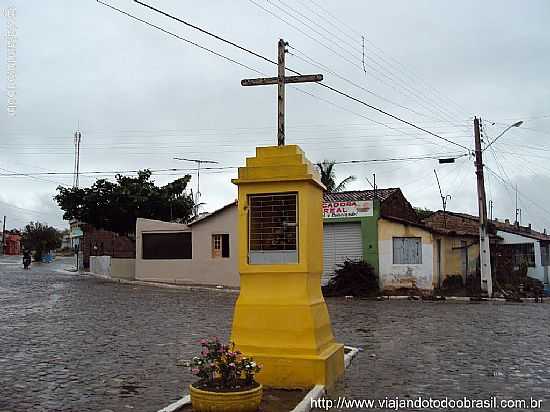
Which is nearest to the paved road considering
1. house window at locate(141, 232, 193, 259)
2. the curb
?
the curb

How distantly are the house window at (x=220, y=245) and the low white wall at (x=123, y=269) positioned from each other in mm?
6682

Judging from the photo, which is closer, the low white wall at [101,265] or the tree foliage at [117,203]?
the low white wall at [101,265]

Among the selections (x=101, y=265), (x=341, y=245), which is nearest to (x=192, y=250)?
(x=341, y=245)

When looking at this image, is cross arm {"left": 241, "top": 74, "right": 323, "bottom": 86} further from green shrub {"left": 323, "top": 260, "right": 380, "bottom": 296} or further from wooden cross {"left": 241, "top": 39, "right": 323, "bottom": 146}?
green shrub {"left": 323, "top": 260, "right": 380, "bottom": 296}

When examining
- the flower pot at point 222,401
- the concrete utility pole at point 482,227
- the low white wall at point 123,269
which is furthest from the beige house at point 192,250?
the flower pot at point 222,401

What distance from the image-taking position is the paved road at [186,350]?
7859 millimetres

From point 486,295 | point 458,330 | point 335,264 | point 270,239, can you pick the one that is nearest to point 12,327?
point 270,239

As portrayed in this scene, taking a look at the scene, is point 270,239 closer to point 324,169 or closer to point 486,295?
point 486,295

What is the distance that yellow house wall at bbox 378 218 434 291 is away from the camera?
84.7 feet

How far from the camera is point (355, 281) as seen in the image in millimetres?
26016

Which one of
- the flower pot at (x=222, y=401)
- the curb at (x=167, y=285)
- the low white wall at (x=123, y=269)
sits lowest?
the flower pot at (x=222, y=401)

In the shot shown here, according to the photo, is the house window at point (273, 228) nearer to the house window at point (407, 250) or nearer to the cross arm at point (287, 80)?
the cross arm at point (287, 80)

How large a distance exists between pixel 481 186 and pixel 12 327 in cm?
1899

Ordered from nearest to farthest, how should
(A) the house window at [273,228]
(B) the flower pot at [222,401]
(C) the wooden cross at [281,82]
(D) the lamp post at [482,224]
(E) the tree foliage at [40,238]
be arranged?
1. (B) the flower pot at [222,401]
2. (A) the house window at [273,228]
3. (C) the wooden cross at [281,82]
4. (D) the lamp post at [482,224]
5. (E) the tree foliage at [40,238]
